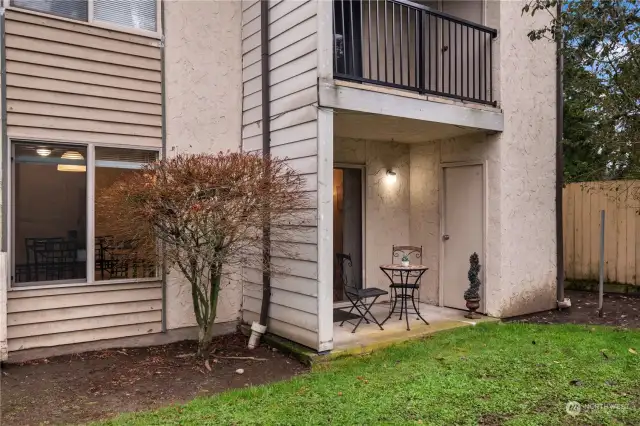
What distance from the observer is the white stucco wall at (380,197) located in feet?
23.5

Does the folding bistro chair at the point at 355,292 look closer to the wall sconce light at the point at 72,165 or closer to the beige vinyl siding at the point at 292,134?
the beige vinyl siding at the point at 292,134

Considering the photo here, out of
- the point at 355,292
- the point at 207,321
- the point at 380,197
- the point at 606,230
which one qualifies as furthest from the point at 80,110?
the point at 606,230

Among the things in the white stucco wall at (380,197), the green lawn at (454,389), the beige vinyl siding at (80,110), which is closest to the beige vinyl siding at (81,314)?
the beige vinyl siding at (80,110)

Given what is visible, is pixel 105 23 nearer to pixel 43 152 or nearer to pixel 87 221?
pixel 43 152

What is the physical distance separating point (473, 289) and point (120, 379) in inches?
170

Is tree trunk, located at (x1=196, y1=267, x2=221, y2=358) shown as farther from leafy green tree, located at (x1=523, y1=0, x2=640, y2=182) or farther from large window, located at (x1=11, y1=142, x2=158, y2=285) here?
leafy green tree, located at (x1=523, y1=0, x2=640, y2=182)

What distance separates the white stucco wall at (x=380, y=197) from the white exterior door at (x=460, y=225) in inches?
29.1

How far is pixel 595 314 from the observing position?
21.9 feet

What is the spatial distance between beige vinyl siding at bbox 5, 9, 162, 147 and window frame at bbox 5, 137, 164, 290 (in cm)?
6

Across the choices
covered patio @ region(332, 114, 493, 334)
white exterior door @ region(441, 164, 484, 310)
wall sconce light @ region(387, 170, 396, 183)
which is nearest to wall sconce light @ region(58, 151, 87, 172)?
covered patio @ region(332, 114, 493, 334)

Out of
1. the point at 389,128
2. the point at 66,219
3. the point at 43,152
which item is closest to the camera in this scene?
the point at 43,152

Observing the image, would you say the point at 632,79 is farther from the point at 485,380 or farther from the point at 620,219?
the point at 485,380

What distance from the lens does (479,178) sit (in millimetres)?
6602

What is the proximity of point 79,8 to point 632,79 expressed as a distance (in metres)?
6.76
